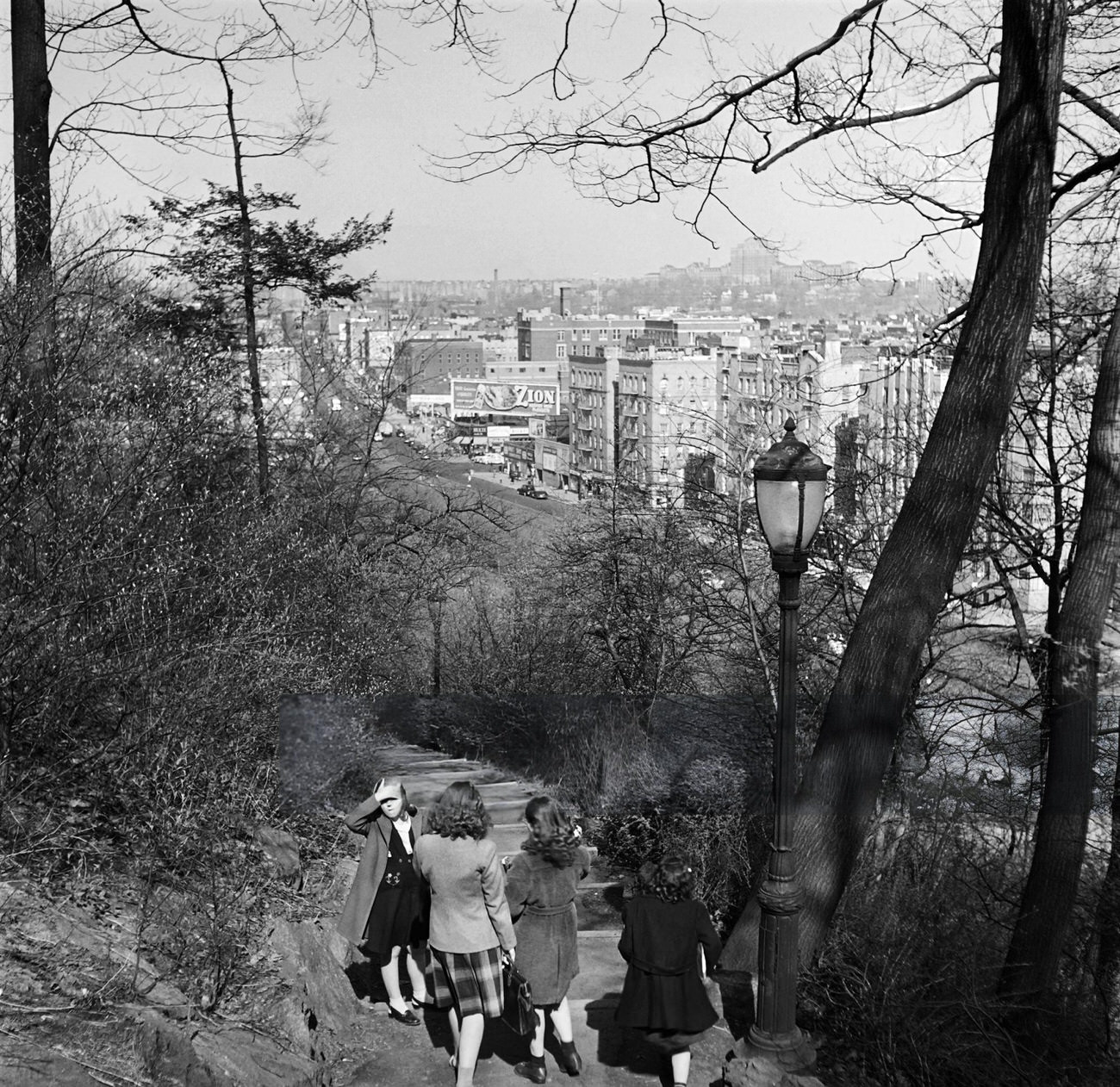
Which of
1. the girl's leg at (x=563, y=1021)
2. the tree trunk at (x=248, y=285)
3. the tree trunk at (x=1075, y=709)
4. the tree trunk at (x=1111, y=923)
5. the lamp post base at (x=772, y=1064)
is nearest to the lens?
the lamp post base at (x=772, y=1064)

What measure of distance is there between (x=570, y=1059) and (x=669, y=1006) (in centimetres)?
62

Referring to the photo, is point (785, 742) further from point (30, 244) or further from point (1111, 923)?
point (30, 244)

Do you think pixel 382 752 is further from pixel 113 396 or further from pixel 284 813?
pixel 113 396

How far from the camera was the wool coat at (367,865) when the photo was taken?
6.41 metres

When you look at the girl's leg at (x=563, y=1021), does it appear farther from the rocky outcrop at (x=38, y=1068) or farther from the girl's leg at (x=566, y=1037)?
the rocky outcrop at (x=38, y=1068)

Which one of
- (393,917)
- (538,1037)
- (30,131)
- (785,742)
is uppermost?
(30,131)

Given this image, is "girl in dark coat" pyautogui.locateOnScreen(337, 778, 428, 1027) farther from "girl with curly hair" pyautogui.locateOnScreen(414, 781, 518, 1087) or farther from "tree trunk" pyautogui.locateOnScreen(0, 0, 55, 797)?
"tree trunk" pyautogui.locateOnScreen(0, 0, 55, 797)

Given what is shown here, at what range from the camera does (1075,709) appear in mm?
8891

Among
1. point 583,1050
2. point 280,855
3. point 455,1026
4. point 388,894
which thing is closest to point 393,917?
point 388,894

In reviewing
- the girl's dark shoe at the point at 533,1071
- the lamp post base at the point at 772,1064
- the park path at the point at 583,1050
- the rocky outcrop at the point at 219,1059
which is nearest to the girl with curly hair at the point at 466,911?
the girl's dark shoe at the point at 533,1071

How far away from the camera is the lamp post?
5.94 m

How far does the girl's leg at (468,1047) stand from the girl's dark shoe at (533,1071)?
1.04ft

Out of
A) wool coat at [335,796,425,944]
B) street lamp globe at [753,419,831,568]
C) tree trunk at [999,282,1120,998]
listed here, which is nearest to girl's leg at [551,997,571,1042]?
wool coat at [335,796,425,944]

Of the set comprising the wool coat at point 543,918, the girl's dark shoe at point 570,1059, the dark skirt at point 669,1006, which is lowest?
the girl's dark shoe at point 570,1059
